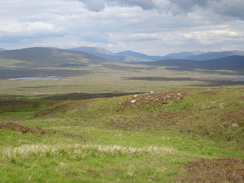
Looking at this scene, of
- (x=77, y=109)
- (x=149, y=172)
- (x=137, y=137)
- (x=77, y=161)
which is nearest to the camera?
(x=149, y=172)

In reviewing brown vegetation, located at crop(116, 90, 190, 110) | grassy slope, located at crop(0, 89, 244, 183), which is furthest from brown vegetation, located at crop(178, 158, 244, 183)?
brown vegetation, located at crop(116, 90, 190, 110)

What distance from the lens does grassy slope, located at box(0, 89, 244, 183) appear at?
12.4m

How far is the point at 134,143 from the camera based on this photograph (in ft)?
82.7

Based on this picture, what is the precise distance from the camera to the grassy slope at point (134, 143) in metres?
12.4

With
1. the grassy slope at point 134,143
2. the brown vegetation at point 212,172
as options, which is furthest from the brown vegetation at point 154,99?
the brown vegetation at point 212,172

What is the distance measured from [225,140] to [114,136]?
1195 centimetres

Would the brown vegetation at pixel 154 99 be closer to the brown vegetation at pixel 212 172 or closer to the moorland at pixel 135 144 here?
the moorland at pixel 135 144

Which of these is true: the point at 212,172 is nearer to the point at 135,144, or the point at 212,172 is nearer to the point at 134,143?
the point at 135,144

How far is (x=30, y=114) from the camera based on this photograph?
57375 mm

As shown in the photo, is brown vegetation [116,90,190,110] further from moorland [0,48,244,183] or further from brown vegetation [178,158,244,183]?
brown vegetation [178,158,244,183]

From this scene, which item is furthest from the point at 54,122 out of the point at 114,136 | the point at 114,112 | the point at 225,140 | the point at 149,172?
the point at 149,172

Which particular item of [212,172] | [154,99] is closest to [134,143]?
[212,172]

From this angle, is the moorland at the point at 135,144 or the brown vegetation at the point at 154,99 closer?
the moorland at the point at 135,144

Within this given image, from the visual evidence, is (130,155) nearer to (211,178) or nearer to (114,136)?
(211,178)
